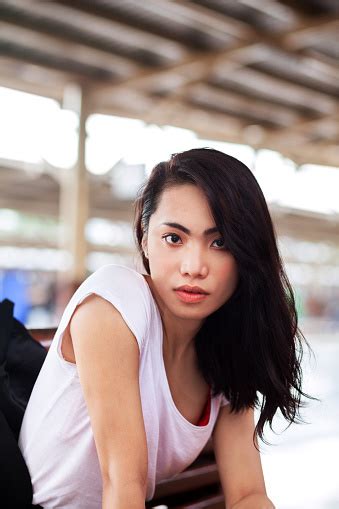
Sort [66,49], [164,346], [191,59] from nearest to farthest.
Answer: [164,346] < [66,49] < [191,59]

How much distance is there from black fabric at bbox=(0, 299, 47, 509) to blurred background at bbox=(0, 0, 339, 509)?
205 cm

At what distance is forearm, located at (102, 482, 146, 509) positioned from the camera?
1.14 m

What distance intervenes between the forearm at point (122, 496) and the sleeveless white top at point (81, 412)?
0.43 ft

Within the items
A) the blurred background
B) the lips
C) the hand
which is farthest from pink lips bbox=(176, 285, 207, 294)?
the blurred background

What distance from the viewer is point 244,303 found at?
4.59 ft

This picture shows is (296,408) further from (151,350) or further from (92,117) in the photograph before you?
(92,117)

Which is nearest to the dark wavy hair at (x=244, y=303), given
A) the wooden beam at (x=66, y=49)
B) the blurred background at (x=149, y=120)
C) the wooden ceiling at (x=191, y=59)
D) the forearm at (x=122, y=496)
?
the forearm at (x=122, y=496)

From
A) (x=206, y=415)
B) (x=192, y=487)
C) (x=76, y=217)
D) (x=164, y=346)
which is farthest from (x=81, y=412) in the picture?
(x=76, y=217)

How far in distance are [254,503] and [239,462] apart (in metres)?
0.12

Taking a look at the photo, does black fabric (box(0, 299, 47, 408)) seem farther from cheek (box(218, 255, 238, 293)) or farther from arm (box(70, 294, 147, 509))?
cheek (box(218, 255, 238, 293))

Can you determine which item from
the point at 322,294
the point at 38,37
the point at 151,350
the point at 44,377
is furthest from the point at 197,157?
the point at 322,294

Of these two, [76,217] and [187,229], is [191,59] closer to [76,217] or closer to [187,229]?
[76,217]

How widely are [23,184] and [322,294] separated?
7.99 m

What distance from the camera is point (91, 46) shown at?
6551 millimetres
